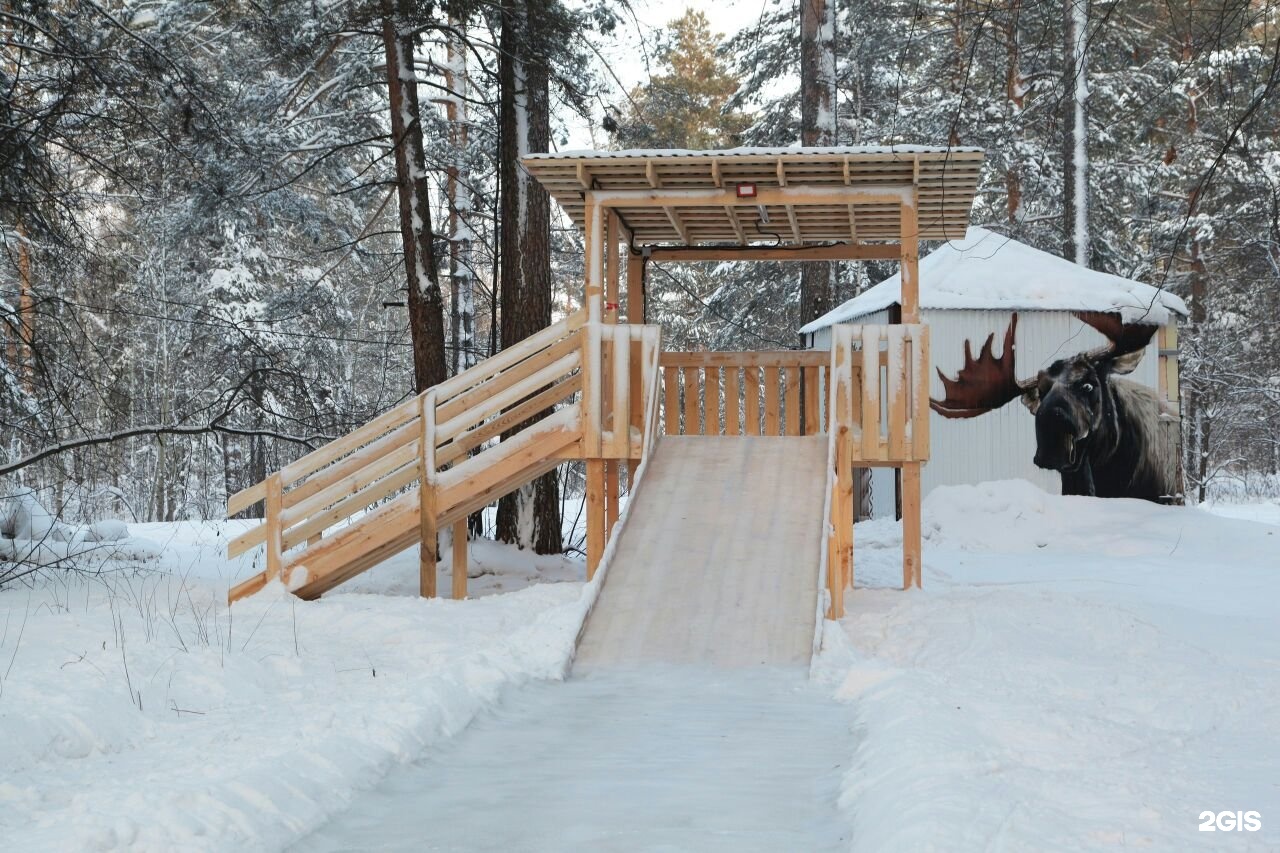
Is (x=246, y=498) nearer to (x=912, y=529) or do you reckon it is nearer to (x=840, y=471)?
(x=840, y=471)

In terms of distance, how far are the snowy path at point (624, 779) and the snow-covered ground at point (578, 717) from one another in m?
0.02


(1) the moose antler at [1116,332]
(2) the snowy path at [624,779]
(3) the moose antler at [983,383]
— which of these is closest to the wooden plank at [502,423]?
(2) the snowy path at [624,779]

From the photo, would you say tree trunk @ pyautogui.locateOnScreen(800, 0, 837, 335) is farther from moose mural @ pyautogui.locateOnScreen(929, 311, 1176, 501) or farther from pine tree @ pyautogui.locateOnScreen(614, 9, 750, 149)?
pine tree @ pyautogui.locateOnScreen(614, 9, 750, 149)

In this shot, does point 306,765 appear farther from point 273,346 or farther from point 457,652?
point 273,346

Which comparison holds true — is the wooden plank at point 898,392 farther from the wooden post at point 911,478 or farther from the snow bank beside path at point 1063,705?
the snow bank beside path at point 1063,705

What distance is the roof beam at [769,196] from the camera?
31.7 feet

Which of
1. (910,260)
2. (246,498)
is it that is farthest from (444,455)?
(910,260)

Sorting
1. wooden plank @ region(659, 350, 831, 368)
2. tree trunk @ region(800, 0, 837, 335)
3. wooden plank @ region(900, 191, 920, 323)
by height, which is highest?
tree trunk @ region(800, 0, 837, 335)

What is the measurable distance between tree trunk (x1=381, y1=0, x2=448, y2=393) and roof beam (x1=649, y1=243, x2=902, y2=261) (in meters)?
2.25

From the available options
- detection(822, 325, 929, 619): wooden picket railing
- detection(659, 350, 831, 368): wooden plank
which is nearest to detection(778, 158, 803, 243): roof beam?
detection(659, 350, 831, 368): wooden plank

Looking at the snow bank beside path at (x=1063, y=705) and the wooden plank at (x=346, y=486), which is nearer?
the snow bank beside path at (x=1063, y=705)

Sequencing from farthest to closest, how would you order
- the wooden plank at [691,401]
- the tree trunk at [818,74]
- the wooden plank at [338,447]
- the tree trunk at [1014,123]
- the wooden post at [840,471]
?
the tree trunk at [1014,123]
the tree trunk at [818,74]
the wooden plank at [691,401]
the wooden plank at [338,447]
the wooden post at [840,471]

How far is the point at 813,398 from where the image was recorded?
1193cm

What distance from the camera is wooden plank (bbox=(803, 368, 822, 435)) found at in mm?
11672
